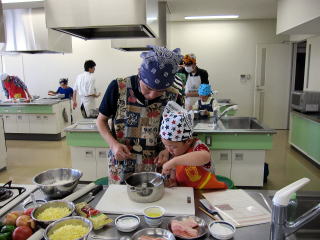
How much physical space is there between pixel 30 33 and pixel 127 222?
5.67 ft

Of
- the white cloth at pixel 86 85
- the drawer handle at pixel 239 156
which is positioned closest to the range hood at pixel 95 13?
the drawer handle at pixel 239 156

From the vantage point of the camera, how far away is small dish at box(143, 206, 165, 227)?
3.32 ft

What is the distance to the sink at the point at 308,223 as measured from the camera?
→ 3.84 ft

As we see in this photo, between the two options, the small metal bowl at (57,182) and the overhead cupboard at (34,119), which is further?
the overhead cupboard at (34,119)

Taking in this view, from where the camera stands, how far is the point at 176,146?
1386mm

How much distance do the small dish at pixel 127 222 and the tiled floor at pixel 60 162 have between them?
267cm

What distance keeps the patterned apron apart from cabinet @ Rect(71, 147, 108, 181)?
5.16 feet

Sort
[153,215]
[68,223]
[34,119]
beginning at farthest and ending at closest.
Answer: [34,119] < [153,215] < [68,223]

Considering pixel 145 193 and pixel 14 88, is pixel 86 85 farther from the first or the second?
pixel 145 193

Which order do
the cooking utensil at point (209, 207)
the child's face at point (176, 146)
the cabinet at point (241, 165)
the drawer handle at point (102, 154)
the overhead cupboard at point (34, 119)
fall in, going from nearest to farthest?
the cooking utensil at point (209, 207) → the child's face at point (176, 146) → the cabinet at point (241, 165) → the drawer handle at point (102, 154) → the overhead cupboard at point (34, 119)

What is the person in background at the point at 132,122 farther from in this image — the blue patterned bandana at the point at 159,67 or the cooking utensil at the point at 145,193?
the cooking utensil at the point at 145,193

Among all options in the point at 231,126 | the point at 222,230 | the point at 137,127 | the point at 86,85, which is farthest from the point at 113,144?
the point at 86,85

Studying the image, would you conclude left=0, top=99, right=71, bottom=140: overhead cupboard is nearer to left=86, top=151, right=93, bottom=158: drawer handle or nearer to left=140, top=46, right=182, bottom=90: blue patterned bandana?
left=86, top=151, right=93, bottom=158: drawer handle

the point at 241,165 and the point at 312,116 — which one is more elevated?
the point at 312,116
